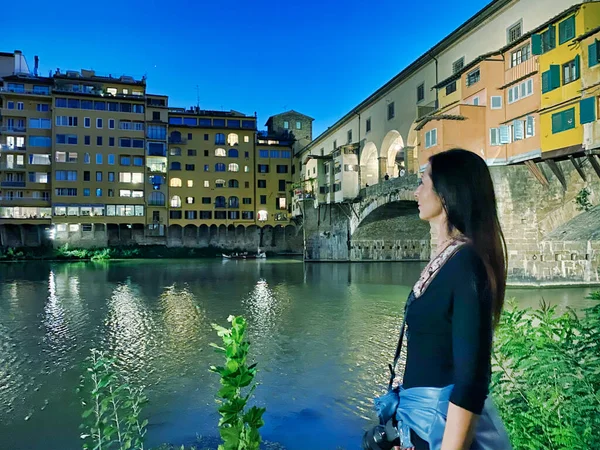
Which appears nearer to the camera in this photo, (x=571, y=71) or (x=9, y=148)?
(x=571, y=71)

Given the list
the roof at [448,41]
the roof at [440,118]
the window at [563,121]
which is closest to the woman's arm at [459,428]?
the window at [563,121]

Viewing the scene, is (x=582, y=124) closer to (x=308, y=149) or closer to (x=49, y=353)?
(x=49, y=353)

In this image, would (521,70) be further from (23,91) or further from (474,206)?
(23,91)

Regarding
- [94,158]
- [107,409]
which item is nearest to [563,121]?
[107,409]

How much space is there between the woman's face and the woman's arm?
807mm

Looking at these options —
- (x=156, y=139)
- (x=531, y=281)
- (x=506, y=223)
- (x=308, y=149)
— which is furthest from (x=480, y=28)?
(x=156, y=139)

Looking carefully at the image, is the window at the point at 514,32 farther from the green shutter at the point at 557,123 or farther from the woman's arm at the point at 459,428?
the woman's arm at the point at 459,428

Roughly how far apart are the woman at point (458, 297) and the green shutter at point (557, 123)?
61.5 ft

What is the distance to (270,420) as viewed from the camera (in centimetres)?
739

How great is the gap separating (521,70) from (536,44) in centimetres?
154

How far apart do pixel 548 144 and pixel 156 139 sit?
45.9m

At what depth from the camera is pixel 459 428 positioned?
1679 millimetres

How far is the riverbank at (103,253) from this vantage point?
4809 centimetres

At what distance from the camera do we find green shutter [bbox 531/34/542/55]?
1877 centimetres
